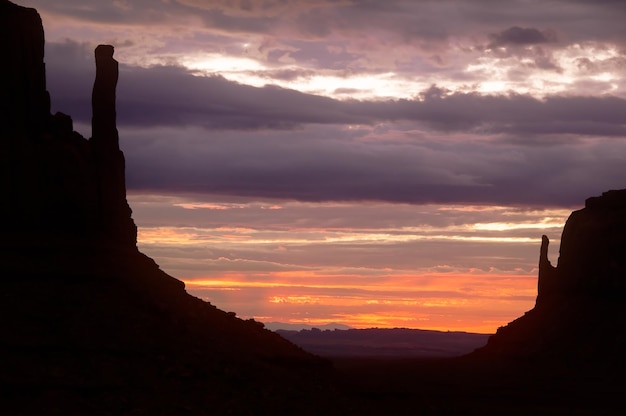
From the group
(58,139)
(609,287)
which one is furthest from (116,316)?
(609,287)

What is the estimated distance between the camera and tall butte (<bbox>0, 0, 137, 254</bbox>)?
356ft

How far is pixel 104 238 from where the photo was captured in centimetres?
11156

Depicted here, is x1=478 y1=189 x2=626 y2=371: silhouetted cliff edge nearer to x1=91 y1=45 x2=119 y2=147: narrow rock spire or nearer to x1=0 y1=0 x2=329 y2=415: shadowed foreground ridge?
x1=0 y1=0 x2=329 y2=415: shadowed foreground ridge

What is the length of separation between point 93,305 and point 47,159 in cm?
1618

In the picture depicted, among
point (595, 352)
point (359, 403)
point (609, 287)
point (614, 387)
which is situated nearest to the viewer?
point (359, 403)

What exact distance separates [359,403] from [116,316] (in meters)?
22.0

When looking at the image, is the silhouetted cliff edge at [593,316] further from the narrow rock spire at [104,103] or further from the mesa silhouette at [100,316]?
the narrow rock spire at [104,103]

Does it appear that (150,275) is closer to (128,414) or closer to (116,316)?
(116,316)

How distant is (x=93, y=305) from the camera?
101 metres

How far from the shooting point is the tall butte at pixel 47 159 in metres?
108

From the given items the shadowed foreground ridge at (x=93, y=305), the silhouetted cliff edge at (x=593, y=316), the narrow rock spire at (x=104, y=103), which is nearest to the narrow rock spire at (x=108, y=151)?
the narrow rock spire at (x=104, y=103)

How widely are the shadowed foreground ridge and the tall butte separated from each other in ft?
0.37

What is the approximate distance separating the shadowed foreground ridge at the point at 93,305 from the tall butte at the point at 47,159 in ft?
0.37

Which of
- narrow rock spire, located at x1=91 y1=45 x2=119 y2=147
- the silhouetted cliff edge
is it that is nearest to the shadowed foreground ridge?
narrow rock spire, located at x1=91 y1=45 x2=119 y2=147
